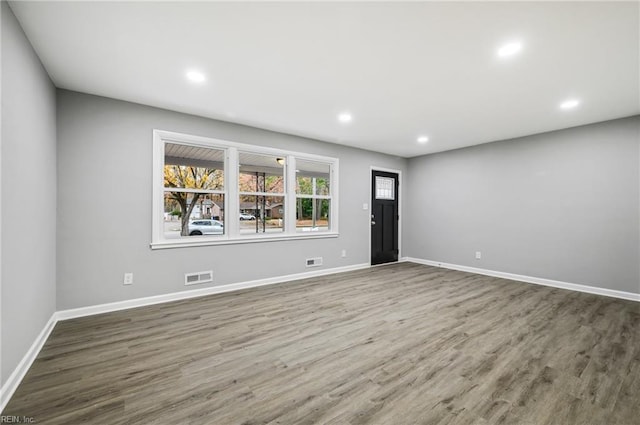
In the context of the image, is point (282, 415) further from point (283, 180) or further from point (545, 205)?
point (545, 205)

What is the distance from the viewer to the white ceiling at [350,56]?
1.89 metres

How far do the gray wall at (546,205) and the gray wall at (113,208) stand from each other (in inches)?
175

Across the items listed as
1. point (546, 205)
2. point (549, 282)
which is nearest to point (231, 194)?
point (546, 205)

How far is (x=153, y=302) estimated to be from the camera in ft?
11.5

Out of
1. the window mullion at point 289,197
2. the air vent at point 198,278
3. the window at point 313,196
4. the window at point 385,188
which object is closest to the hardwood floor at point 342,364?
the air vent at point 198,278

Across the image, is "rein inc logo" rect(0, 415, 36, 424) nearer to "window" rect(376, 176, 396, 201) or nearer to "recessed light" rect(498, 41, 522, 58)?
"recessed light" rect(498, 41, 522, 58)

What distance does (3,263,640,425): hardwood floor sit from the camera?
1.68m

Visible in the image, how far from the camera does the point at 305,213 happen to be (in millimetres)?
5164

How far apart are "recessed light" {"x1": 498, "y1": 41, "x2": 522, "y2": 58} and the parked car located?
3.89m

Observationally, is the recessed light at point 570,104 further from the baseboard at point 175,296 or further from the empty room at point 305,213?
the baseboard at point 175,296

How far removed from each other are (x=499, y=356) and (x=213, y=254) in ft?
11.7

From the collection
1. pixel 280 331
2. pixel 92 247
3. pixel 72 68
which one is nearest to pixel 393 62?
pixel 280 331

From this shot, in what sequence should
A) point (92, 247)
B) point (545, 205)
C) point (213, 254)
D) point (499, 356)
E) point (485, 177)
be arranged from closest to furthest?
1. point (499, 356)
2. point (92, 247)
3. point (213, 254)
4. point (545, 205)
5. point (485, 177)

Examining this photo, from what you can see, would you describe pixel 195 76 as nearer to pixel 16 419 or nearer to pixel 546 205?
pixel 16 419
